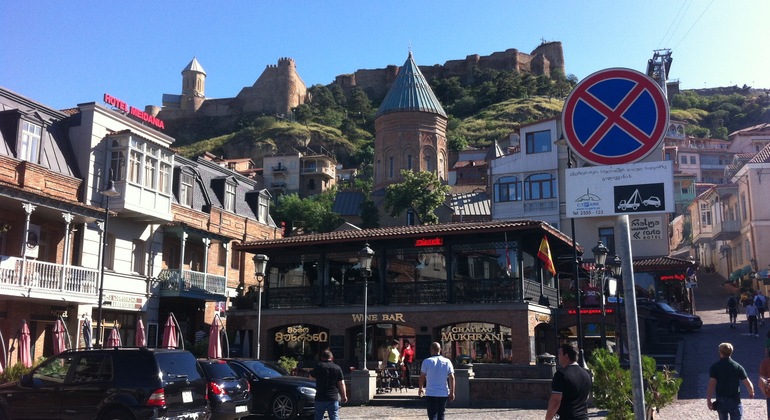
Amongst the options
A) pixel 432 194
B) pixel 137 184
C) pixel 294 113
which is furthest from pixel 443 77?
pixel 137 184

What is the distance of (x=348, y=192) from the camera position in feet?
257

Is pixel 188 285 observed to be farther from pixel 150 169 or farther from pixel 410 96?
pixel 410 96

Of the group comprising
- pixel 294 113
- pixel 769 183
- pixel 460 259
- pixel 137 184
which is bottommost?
pixel 460 259

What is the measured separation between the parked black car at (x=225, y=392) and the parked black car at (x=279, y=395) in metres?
1.03

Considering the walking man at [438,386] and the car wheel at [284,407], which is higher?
the walking man at [438,386]

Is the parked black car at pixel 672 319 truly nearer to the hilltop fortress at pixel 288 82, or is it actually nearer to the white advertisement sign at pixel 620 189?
the white advertisement sign at pixel 620 189

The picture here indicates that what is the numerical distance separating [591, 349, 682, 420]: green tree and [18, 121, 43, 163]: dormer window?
2183cm

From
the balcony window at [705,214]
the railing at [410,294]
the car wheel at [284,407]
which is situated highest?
the balcony window at [705,214]

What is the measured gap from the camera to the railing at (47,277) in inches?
905

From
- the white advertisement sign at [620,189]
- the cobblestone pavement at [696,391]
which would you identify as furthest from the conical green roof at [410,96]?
the white advertisement sign at [620,189]

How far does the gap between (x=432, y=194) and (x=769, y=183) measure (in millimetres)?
24352

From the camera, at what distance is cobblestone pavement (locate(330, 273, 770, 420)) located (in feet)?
54.4

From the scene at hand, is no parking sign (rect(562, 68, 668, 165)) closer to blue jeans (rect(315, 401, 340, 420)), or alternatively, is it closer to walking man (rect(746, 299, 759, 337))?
blue jeans (rect(315, 401, 340, 420))

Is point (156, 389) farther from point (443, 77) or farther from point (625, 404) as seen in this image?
point (443, 77)
